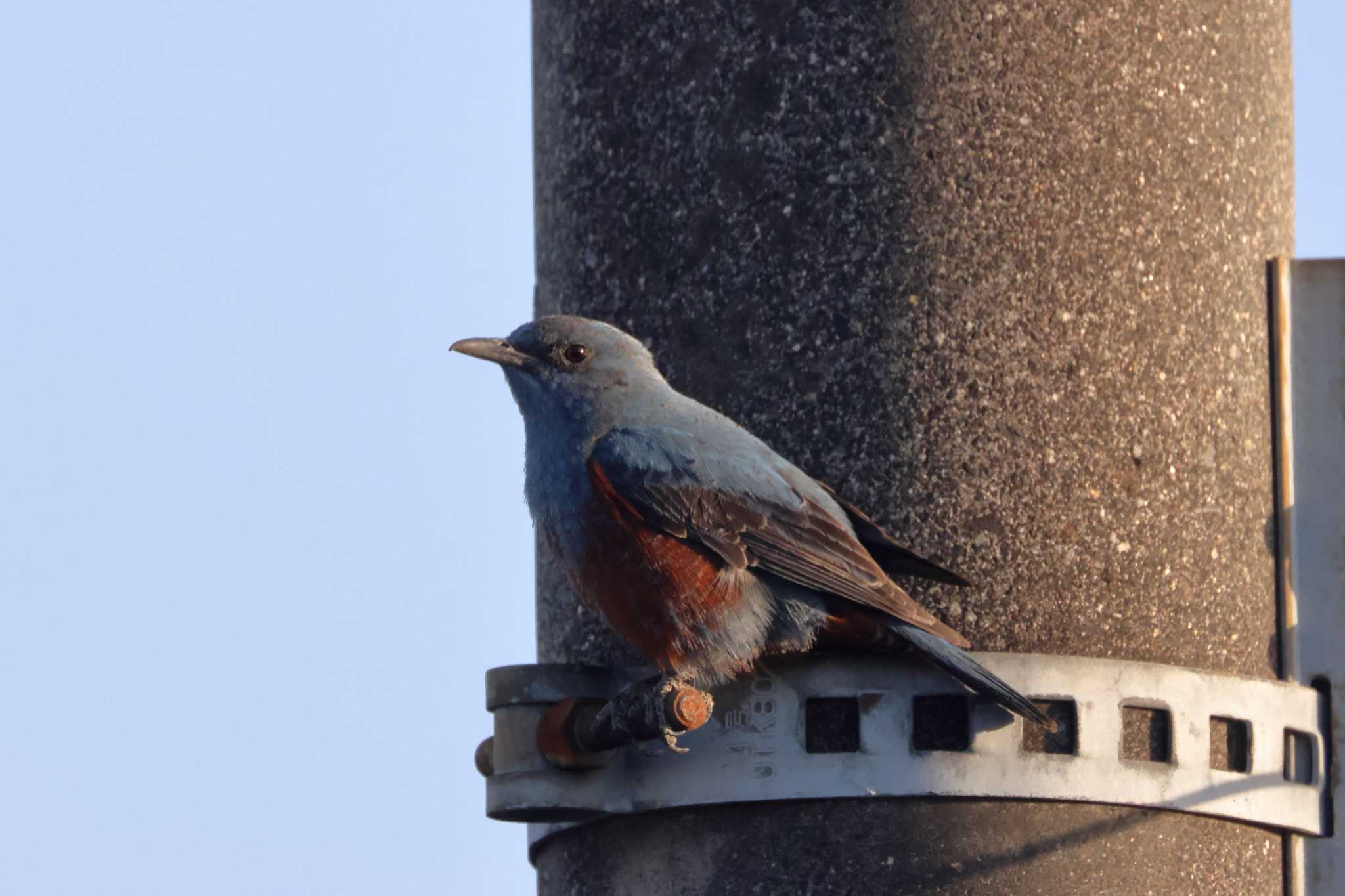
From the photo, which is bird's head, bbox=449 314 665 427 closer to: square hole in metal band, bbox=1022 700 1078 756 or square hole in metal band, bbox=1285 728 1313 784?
square hole in metal band, bbox=1022 700 1078 756

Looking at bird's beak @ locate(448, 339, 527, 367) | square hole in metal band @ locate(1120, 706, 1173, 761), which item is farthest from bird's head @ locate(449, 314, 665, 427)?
square hole in metal band @ locate(1120, 706, 1173, 761)

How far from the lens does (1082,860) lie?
546 centimetres

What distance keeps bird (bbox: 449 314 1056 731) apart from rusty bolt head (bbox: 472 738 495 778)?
428mm

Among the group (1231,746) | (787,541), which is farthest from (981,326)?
(1231,746)

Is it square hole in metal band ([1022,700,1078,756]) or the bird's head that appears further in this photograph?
the bird's head

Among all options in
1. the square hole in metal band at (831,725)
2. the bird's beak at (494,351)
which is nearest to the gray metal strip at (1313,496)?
the square hole in metal band at (831,725)

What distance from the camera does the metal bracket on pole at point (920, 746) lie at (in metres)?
5.43

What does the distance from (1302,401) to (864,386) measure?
1183 millimetres

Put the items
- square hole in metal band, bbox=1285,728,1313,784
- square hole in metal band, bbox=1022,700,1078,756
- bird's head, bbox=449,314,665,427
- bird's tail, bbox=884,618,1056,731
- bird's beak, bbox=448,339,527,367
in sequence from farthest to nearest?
1. bird's beak, bbox=448,339,527,367
2. bird's head, bbox=449,314,665,427
3. square hole in metal band, bbox=1285,728,1313,784
4. square hole in metal band, bbox=1022,700,1078,756
5. bird's tail, bbox=884,618,1056,731

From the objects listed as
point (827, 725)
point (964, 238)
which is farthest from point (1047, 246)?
point (827, 725)

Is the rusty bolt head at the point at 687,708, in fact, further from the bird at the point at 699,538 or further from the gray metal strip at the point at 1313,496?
the gray metal strip at the point at 1313,496

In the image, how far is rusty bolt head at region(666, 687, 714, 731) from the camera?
524 cm

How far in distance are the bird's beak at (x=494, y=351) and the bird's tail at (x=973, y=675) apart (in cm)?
160

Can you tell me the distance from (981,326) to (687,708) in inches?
47.9
